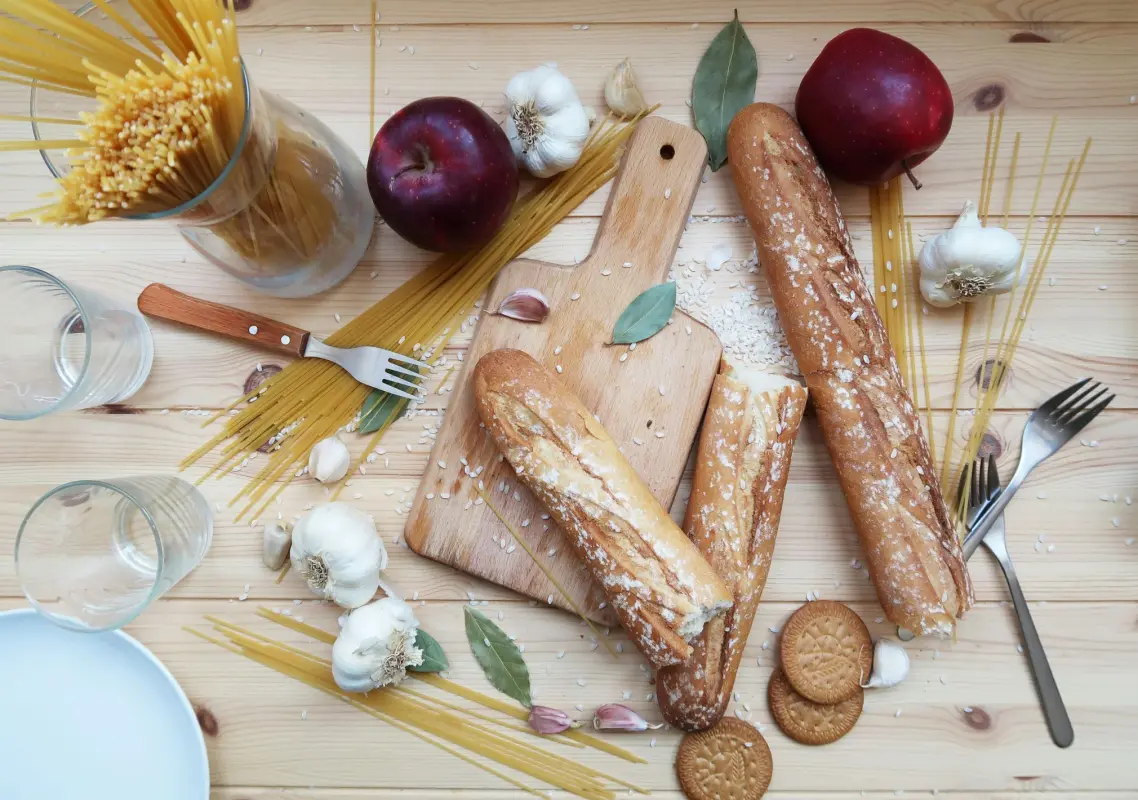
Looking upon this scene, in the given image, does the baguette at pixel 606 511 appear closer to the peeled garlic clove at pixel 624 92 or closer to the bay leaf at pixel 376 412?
the bay leaf at pixel 376 412

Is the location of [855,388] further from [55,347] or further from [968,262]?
[55,347]

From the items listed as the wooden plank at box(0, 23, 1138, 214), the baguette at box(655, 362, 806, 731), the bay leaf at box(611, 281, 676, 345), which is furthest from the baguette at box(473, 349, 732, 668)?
the wooden plank at box(0, 23, 1138, 214)

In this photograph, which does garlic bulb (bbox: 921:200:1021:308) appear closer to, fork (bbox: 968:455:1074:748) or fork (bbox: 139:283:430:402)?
fork (bbox: 968:455:1074:748)

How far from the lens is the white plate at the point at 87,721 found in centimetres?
109

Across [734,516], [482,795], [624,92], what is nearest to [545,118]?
[624,92]

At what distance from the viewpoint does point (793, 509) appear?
45.8 inches

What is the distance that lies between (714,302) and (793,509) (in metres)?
0.35

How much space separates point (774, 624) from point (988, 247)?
2.12 feet

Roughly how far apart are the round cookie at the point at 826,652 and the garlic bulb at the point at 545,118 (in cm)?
Answer: 78

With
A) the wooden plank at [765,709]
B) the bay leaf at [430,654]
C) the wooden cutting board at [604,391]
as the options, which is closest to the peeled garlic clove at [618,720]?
the wooden plank at [765,709]

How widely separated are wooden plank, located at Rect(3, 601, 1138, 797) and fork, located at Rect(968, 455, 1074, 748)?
2cm

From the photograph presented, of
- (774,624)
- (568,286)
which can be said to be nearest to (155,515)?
(568,286)

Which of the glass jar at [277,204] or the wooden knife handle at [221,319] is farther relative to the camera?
the wooden knife handle at [221,319]

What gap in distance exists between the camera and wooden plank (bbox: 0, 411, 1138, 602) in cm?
116
